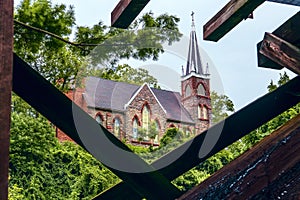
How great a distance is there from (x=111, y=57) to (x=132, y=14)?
1454 mm

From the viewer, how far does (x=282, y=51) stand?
4.08 ft

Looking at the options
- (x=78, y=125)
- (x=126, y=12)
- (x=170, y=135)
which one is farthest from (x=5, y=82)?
(x=170, y=135)

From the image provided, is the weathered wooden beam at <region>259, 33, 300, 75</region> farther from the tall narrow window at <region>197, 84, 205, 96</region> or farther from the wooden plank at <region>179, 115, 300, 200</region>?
the tall narrow window at <region>197, 84, 205, 96</region>

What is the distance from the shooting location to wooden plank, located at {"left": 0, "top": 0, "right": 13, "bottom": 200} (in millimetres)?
659

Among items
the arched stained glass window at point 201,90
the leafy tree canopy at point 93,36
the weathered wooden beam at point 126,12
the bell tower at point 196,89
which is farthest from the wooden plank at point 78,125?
the arched stained glass window at point 201,90

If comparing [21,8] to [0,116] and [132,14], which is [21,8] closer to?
[132,14]

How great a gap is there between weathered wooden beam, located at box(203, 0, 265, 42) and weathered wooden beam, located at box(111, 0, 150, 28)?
0.32 m

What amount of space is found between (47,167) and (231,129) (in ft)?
32.1

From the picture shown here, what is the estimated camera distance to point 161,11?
2.93 metres

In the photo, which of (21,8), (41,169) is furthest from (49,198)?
(21,8)

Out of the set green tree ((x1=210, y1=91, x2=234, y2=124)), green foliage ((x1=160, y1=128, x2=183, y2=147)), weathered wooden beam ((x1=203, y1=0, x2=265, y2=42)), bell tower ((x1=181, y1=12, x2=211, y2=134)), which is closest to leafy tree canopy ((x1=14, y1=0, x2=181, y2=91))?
bell tower ((x1=181, y1=12, x2=211, y2=134))

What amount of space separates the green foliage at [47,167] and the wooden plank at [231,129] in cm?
855

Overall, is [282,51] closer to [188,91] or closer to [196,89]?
[188,91]

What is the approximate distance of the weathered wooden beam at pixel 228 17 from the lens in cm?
130
